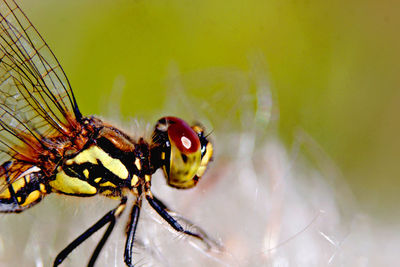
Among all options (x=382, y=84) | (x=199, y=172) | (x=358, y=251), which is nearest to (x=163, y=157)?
(x=199, y=172)

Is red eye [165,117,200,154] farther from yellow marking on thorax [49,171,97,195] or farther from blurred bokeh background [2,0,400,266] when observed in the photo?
blurred bokeh background [2,0,400,266]

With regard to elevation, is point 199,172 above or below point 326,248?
below

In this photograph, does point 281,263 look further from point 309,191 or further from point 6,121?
point 6,121

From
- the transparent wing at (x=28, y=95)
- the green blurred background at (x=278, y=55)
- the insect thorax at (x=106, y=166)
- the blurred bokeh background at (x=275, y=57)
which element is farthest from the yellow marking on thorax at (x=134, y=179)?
the green blurred background at (x=278, y=55)

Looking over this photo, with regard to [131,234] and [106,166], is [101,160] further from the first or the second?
[131,234]

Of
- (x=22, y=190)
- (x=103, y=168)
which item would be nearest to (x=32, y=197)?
(x=22, y=190)

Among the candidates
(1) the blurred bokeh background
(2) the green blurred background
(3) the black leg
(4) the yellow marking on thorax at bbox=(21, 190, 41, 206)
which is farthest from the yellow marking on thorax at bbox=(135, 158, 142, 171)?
(2) the green blurred background
